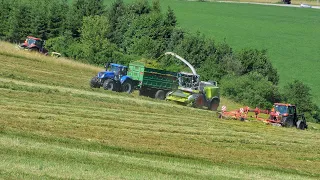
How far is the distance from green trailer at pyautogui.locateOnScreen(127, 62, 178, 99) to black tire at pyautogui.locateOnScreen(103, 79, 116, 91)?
1369mm

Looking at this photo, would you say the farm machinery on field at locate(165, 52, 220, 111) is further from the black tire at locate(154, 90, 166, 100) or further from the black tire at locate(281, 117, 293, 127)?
the black tire at locate(281, 117, 293, 127)

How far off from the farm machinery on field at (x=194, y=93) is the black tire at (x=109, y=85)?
9.93 ft

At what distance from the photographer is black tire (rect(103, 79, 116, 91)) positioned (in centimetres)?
3687

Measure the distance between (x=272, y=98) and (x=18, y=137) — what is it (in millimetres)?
32772

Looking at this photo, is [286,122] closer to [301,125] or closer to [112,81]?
[301,125]

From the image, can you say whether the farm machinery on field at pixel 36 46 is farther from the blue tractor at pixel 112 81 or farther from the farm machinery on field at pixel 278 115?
the farm machinery on field at pixel 278 115

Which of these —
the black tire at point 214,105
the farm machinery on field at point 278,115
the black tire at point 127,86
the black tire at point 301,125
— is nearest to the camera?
the farm machinery on field at point 278,115

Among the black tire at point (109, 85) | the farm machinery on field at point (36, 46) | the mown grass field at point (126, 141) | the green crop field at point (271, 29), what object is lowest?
the mown grass field at point (126, 141)

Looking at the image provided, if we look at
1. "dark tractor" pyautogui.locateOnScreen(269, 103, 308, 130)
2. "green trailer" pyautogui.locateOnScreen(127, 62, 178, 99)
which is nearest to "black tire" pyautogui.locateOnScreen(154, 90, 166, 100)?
"green trailer" pyautogui.locateOnScreen(127, 62, 178, 99)

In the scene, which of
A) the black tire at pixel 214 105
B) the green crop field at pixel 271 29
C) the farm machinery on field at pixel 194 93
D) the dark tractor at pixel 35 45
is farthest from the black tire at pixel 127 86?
the green crop field at pixel 271 29

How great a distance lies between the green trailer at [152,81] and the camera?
1482 inches

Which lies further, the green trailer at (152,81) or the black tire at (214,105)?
the black tire at (214,105)

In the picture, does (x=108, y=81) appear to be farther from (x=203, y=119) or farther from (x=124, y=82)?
(x=203, y=119)

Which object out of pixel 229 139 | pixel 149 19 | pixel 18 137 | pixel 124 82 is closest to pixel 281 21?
pixel 149 19
